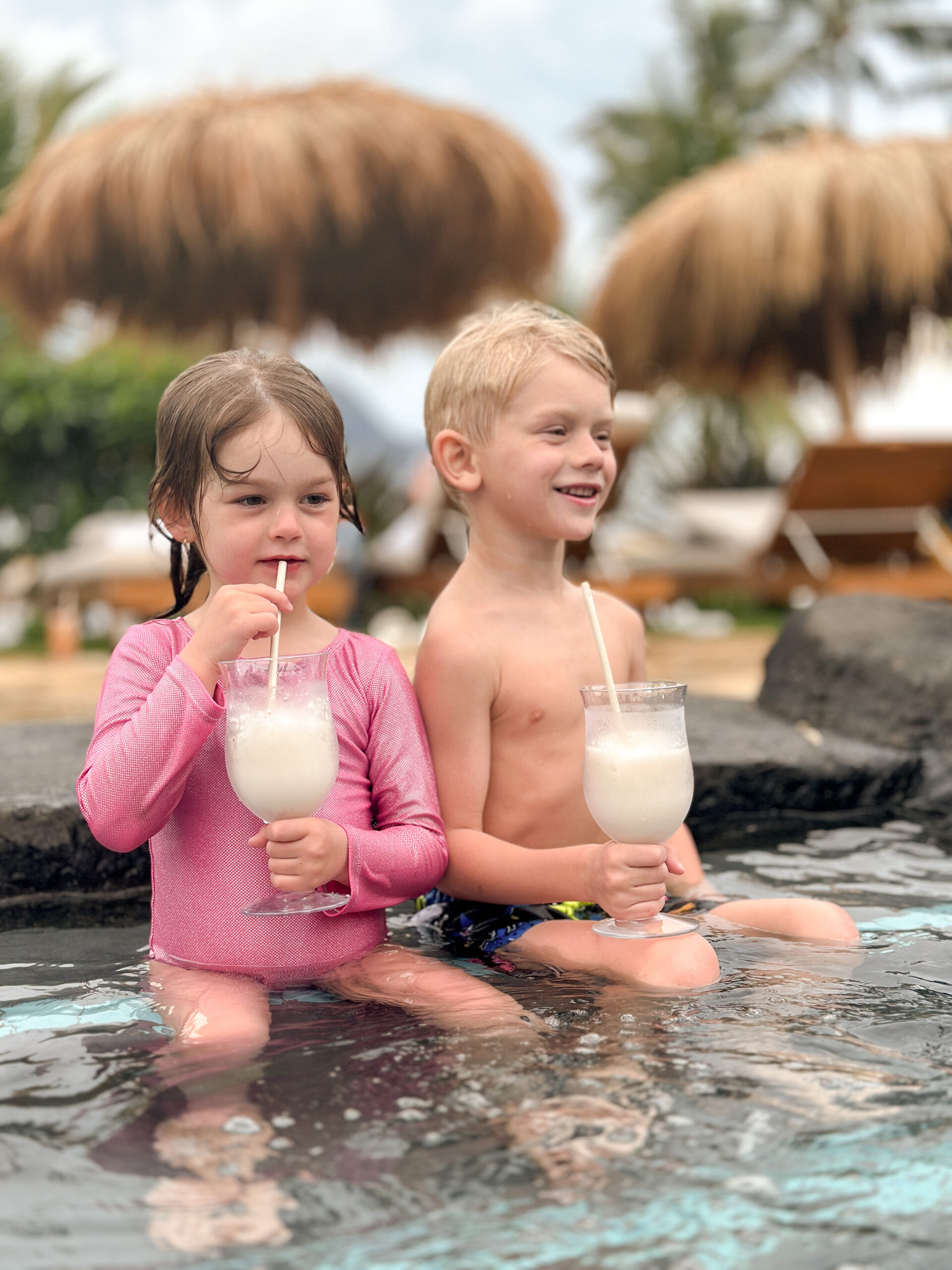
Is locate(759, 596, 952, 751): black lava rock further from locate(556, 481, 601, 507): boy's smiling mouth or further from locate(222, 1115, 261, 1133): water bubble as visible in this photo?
locate(222, 1115, 261, 1133): water bubble

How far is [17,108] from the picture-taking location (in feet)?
62.0

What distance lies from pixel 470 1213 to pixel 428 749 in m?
1.03

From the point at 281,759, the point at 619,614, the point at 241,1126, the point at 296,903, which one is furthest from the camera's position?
the point at 619,614

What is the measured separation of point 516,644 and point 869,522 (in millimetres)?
8298

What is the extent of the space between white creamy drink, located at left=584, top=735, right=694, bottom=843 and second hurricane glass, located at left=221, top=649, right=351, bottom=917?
0.38m

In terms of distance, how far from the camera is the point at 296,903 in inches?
74.3

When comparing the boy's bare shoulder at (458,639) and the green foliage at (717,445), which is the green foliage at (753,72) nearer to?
the green foliage at (717,445)

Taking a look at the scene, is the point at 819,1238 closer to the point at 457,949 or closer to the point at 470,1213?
the point at 470,1213

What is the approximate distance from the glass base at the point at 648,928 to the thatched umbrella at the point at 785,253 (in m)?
9.20

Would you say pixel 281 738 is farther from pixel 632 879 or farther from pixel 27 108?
pixel 27 108

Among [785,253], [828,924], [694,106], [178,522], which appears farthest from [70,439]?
[694,106]

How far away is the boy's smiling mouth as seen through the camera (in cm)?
226

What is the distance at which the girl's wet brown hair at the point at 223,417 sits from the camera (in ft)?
6.53

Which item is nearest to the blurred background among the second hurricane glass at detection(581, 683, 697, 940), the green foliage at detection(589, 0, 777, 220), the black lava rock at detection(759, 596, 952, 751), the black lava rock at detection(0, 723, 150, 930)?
the black lava rock at detection(759, 596, 952, 751)
